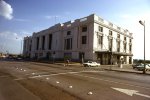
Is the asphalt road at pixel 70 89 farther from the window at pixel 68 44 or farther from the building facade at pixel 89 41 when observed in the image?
the window at pixel 68 44

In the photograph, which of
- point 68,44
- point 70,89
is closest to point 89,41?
point 68,44

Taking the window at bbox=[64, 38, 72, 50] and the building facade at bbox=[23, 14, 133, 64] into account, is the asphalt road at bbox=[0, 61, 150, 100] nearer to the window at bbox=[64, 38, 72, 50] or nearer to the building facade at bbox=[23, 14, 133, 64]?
the building facade at bbox=[23, 14, 133, 64]

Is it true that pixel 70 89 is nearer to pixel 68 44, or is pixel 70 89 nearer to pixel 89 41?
pixel 89 41

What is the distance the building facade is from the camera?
56.8 m

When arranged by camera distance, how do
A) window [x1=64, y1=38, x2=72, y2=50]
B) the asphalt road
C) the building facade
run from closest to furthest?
the asphalt road
the building facade
window [x1=64, y1=38, x2=72, y2=50]

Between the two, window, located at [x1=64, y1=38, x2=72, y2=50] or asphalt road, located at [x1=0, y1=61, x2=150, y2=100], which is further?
window, located at [x1=64, y1=38, x2=72, y2=50]

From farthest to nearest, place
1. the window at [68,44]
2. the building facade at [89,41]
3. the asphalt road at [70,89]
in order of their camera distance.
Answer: the window at [68,44], the building facade at [89,41], the asphalt road at [70,89]

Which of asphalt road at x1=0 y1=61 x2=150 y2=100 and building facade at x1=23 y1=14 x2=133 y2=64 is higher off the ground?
building facade at x1=23 y1=14 x2=133 y2=64

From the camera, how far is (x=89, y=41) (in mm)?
56594

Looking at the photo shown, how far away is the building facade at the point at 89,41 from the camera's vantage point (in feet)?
186

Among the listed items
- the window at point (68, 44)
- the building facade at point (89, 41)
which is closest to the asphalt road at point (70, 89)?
the building facade at point (89, 41)

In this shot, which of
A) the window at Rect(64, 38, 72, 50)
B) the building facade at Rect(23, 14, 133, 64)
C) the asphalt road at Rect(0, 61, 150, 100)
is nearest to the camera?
the asphalt road at Rect(0, 61, 150, 100)

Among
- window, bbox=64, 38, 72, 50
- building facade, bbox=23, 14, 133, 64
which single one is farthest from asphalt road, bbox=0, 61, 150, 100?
window, bbox=64, 38, 72, 50

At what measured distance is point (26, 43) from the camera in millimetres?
112875
